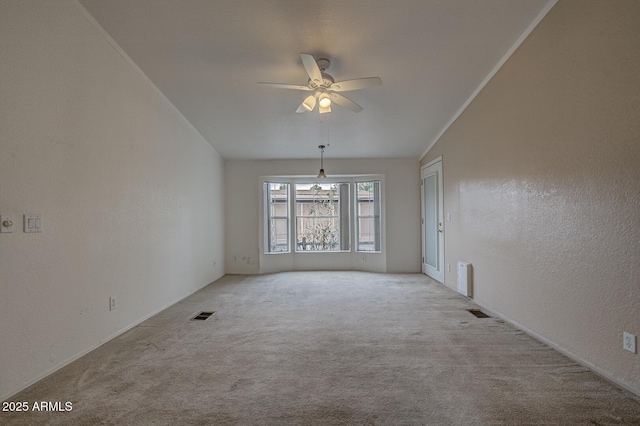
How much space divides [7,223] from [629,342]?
4195mm

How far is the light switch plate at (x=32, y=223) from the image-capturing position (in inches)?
83.7

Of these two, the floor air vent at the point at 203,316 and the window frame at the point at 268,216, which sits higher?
the window frame at the point at 268,216

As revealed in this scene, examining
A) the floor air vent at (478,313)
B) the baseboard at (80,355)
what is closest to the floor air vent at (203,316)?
the baseboard at (80,355)

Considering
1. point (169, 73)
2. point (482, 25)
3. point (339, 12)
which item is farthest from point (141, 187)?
point (482, 25)

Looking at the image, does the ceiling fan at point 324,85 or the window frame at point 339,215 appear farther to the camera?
the window frame at point 339,215

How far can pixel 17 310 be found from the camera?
2.06m

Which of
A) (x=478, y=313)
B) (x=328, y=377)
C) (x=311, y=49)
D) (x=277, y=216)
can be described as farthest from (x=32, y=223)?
(x=277, y=216)

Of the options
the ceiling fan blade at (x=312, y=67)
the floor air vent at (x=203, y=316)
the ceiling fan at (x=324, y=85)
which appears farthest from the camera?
the floor air vent at (x=203, y=316)

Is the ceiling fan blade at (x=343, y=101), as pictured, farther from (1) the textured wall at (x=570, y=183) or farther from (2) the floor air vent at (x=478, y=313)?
(2) the floor air vent at (x=478, y=313)

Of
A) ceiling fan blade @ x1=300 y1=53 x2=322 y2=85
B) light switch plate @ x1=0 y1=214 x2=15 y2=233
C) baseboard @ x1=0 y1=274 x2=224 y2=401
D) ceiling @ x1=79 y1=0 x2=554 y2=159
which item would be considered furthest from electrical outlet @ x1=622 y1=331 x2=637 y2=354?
light switch plate @ x1=0 y1=214 x2=15 y2=233

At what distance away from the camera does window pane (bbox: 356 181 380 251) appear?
21.2 feet

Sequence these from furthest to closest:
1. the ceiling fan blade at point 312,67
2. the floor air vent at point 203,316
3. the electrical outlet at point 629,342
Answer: the floor air vent at point 203,316 → the ceiling fan blade at point 312,67 → the electrical outlet at point 629,342

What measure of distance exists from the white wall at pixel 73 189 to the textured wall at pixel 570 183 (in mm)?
4052

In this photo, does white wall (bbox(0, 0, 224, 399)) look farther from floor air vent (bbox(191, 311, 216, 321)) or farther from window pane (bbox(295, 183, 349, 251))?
window pane (bbox(295, 183, 349, 251))
